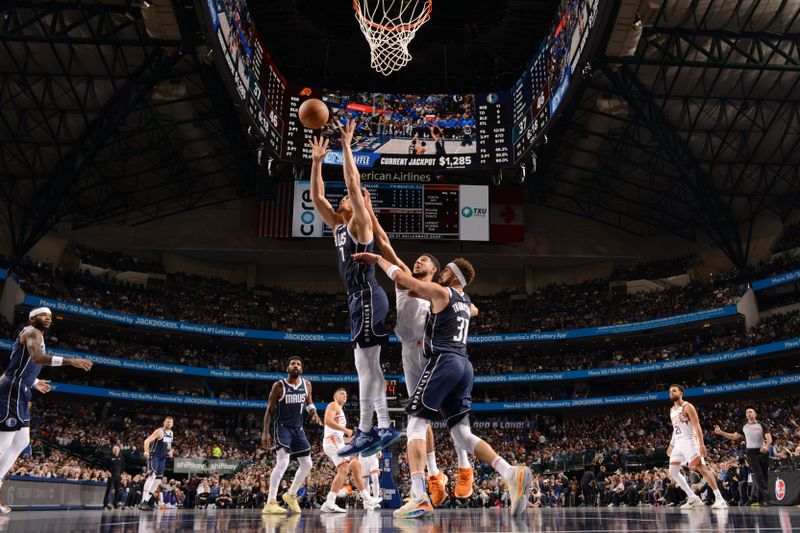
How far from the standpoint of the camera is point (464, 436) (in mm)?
6367

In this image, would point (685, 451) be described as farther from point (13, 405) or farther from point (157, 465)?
point (157, 465)

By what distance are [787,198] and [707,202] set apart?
613cm

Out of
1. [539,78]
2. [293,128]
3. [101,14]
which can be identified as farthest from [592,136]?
[101,14]

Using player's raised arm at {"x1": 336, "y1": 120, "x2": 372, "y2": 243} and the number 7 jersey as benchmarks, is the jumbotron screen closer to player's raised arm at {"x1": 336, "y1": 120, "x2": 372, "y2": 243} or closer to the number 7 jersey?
player's raised arm at {"x1": 336, "y1": 120, "x2": 372, "y2": 243}

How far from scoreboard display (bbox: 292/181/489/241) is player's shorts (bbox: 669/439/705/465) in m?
18.9

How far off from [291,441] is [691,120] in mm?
27065

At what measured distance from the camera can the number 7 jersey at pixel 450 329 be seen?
631 cm

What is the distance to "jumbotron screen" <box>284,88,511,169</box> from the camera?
25609 mm

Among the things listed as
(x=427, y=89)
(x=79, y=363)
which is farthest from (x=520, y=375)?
(x=79, y=363)

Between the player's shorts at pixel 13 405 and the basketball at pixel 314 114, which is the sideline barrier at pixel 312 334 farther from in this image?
the basketball at pixel 314 114

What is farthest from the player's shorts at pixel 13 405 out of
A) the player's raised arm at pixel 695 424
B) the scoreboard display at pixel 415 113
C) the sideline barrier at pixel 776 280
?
the sideline barrier at pixel 776 280

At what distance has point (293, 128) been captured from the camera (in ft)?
83.6

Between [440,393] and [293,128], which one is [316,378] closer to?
[293,128]

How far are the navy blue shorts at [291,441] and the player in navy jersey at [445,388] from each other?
3300 millimetres
